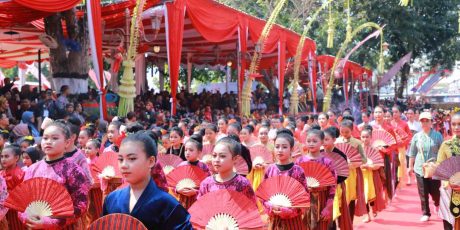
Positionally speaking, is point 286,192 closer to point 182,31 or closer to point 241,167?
point 241,167

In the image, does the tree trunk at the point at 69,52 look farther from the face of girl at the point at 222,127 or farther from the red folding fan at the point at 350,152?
the red folding fan at the point at 350,152

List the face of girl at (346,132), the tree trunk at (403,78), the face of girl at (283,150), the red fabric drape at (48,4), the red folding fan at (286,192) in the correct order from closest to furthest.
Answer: the red folding fan at (286,192), the face of girl at (283,150), the face of girl at (346,132), the red fabric drape at (48,4), the tree trunk at (403,78)

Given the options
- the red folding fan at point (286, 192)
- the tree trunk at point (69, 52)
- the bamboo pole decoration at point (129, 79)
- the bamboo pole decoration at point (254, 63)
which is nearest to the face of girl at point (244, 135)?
the bamboo pole decoration at point (129, 79)

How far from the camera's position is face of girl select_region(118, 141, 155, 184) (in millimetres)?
3070

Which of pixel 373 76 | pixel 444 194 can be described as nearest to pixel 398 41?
pixel 373 76

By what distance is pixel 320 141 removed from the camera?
5938 mm

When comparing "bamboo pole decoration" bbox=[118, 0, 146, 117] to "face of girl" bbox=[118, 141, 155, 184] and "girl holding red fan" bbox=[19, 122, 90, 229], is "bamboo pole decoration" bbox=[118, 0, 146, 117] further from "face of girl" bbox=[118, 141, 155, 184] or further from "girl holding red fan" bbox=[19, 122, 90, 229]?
"face of girl" bbox=[118, 141, 155, 184]

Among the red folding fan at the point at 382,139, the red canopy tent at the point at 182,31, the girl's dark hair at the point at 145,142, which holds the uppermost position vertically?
the red canopy tent at the point at 182,31

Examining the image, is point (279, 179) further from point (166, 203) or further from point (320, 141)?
point (166, 203)

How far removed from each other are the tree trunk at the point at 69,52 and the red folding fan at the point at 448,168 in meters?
8.39

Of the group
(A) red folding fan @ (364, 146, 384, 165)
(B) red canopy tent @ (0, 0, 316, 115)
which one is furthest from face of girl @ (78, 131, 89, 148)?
(A) red folding fan @ (364, 146, 384, 165)

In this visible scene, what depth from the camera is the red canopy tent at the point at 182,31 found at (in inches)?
407

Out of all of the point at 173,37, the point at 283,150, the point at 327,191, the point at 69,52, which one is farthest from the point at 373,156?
the point at 69,52

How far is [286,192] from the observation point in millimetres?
4758
